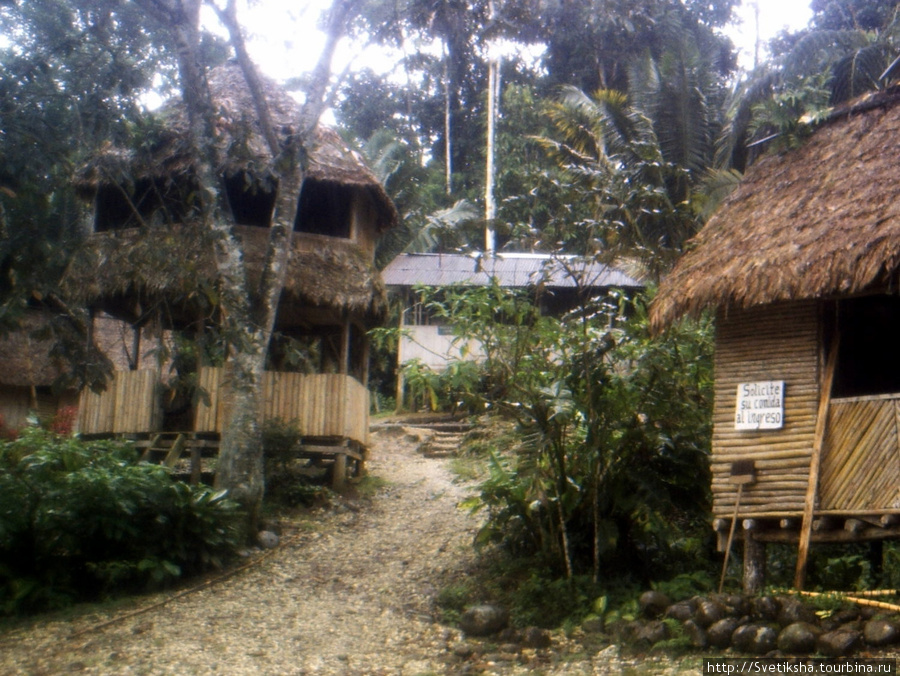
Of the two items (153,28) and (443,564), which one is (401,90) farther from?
(443,564)

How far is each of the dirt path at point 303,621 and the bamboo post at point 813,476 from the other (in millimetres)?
→ 2766

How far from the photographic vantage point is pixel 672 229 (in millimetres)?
11281

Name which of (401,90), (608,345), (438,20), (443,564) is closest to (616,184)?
(608,345)

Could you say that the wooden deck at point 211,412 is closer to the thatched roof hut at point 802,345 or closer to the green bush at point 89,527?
the green bush at point 89,527

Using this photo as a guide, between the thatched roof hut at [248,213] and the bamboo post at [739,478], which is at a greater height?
the thatched roof hut at [248,213]

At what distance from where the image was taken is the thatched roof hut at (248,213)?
1186 cm

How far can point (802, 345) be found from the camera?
7.58 m

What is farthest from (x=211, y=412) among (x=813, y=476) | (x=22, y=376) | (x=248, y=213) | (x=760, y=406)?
(x=22, y=376)

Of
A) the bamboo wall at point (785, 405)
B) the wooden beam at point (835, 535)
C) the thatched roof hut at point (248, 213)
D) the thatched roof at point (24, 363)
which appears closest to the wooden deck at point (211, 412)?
the thatched roof hut at point (248, 213)

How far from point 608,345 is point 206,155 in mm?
4944

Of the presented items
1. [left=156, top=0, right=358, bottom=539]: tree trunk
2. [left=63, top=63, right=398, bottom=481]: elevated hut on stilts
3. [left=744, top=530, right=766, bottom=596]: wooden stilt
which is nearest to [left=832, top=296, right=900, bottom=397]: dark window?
[left=744, top=530, right=766, bottom=596]: wooden stilt

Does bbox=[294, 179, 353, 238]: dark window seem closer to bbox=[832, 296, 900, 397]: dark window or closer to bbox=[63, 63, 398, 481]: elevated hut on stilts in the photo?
bbox=[63, 63, 398, 481]: elevated hut on stilts

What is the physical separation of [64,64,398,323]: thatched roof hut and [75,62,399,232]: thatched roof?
0.02 meters

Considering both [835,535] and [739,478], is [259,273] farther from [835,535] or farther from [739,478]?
[835,535]
